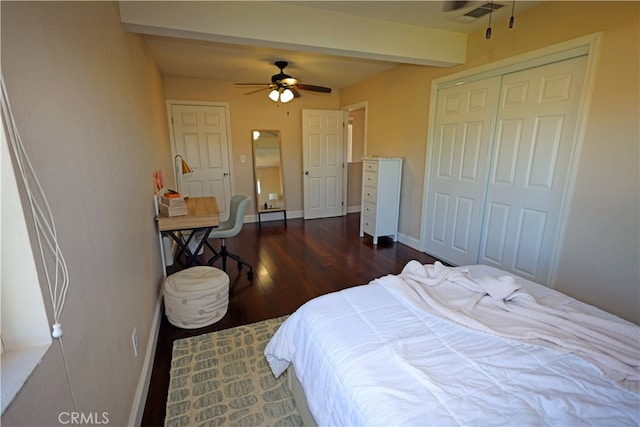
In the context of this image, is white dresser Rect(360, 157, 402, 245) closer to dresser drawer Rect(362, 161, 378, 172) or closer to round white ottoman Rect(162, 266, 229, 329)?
dresser drawer Rect(362, 161, 378, 172)

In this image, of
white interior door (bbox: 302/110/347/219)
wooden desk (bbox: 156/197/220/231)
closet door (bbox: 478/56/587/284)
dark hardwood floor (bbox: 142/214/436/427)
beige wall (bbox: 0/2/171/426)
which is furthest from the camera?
white interior door (bbox: 302/110/347/219)

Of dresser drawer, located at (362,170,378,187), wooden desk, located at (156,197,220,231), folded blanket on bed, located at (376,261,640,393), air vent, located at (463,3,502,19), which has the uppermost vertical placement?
air vent, located at (463,3,502,19)

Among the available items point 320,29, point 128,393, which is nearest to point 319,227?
point 320,29

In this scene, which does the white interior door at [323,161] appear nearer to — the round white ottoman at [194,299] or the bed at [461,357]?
the round white ottoman at [194,299]

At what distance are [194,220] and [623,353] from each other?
8.86 ft

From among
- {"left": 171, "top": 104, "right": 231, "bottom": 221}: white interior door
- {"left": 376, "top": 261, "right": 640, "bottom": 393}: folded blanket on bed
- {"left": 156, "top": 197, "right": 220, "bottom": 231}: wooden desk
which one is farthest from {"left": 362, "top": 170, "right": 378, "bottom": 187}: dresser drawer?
{"left": 376, "top": 261, "right": 640, "bottom": 393}: folded blanket on bed

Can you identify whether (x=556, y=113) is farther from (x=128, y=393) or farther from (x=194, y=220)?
(x=128, y=393)

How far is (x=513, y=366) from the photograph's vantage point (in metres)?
1.03

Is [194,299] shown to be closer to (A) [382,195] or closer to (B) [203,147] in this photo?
(A) [382,195]

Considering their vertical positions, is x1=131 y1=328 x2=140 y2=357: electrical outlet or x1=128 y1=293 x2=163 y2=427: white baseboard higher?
x1=131 y1=328 x2=140 y2=357: electrical outlet

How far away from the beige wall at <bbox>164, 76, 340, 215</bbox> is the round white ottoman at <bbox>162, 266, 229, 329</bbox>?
3081 millimetres

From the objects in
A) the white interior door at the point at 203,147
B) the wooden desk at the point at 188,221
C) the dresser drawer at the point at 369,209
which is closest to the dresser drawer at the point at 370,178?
the dresser drawer at the point at 369,209

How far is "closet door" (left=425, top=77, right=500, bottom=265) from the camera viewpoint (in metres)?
2.98

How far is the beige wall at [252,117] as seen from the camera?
15.3 ft
